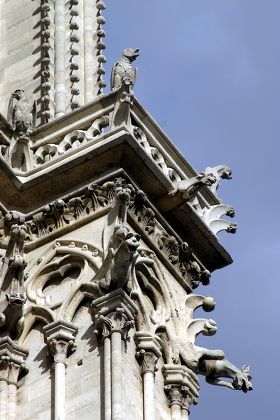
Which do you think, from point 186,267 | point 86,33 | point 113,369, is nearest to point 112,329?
point 113,369

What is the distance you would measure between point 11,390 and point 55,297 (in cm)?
120

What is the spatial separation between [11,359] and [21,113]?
3231mm

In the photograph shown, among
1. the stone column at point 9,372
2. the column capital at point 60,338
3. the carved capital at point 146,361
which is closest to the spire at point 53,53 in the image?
the column capital at point 60,338

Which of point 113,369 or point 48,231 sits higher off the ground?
point 48,231

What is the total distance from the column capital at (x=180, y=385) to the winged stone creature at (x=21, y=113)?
10.3 feet

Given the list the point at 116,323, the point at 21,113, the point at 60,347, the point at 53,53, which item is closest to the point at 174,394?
the point at 116,323

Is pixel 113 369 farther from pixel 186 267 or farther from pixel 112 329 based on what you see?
pixel 186 267

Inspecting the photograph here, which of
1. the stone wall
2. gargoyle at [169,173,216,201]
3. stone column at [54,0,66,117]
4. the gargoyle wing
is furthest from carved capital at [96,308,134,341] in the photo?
the stone wall

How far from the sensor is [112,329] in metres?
23.7

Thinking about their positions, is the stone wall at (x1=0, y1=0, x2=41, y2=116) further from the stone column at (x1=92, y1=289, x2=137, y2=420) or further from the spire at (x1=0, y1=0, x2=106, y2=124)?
the stone column at (x1=92, y1=289, x2=137, y2=420)

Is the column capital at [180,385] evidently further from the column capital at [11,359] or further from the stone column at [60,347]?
the column capital at [11,359]

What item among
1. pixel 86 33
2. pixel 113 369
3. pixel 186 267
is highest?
pixel 86 33

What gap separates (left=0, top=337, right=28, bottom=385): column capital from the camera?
24047 millimetres

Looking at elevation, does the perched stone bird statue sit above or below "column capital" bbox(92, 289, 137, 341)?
above
